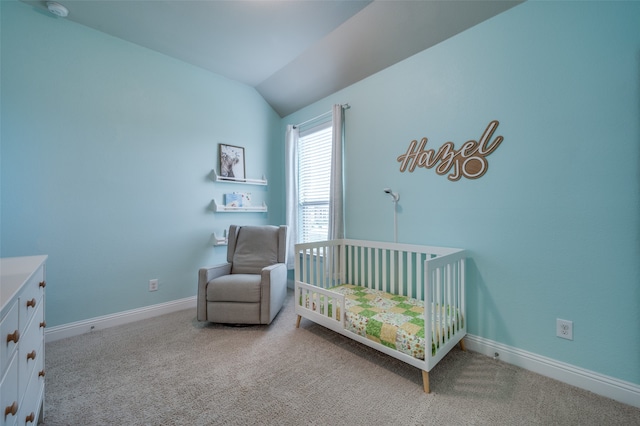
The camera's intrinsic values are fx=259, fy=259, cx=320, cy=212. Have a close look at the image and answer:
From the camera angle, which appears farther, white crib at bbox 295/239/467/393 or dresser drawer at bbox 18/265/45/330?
white crib at bbox 295/239/467/393

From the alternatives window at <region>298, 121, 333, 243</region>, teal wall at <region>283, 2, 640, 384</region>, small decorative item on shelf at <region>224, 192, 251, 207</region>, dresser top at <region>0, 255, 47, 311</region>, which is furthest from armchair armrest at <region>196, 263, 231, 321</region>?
teal wall at <region>283, 2, 640, 384</region>

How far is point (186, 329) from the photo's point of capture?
2.39m

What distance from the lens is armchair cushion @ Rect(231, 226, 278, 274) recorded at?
2.83 meters

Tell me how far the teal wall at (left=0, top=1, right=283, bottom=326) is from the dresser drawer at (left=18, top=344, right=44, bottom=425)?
52.0 inches

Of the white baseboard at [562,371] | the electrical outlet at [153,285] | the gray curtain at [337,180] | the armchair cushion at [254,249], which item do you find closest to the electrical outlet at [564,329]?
the white baseboard at [562,371]

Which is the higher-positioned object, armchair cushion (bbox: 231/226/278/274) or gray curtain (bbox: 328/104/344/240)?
gray curtain (bbox: 328/104/344/240)

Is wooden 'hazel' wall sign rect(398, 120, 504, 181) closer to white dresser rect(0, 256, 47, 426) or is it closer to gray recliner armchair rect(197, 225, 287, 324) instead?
gray recliner armchair rect(197, 225, 287, 324)

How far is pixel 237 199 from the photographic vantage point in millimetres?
3359

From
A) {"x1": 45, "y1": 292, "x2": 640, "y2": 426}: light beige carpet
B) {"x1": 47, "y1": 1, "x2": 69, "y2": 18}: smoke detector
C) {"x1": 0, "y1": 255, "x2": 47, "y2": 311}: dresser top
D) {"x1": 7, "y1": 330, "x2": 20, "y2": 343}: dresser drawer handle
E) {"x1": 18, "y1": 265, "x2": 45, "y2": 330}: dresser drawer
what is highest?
{"x1": 47, "y1": 1, "x2": 69, "y2": 18}: smoke detector

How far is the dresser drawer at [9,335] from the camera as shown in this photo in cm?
78

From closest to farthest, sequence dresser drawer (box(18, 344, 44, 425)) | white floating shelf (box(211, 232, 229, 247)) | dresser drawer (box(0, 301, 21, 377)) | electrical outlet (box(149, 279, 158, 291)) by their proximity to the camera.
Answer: dresser drawer (box(0, 301, 21, 377)) → dresser drawer (box(18, 344, 44, 425)) → electrical outlet (box(149, 279, 158, 291)) → white floating shelf (box(211, 232, 229, 247))

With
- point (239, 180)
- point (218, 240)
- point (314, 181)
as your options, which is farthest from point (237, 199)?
point (314, 181)

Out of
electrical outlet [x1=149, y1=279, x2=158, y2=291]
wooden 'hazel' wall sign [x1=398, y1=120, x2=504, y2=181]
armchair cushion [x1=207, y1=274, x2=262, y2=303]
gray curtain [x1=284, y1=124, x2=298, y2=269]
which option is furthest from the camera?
gray curtain [x1=284, y1=124, x2=298, y2=269]

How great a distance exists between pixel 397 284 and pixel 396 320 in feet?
2.11
